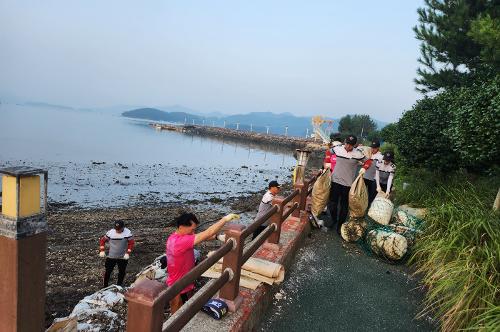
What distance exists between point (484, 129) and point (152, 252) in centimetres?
904

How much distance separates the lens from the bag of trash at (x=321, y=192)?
7434 mm

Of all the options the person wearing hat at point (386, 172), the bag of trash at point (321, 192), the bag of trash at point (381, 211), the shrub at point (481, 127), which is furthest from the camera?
the person wearing hat at point (386, 172)

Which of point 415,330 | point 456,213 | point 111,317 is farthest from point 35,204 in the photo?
point 456,213

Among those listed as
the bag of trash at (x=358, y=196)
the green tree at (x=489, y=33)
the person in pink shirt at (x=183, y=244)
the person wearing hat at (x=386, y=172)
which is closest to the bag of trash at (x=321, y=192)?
the bag of trash at (x=358, y=196)

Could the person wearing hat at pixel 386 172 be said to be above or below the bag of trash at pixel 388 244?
above

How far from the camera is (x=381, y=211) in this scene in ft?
23.6

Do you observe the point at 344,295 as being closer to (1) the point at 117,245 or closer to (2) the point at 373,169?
(2) the point at 373,169

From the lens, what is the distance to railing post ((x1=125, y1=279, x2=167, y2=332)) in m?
2.26

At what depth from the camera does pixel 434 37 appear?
1473 centimetres

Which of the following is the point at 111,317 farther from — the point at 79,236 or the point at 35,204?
the point at 79,236

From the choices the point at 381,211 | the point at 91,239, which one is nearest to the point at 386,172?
the point at 381,211

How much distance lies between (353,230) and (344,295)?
210 centimetres

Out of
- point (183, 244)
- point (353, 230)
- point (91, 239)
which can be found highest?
point (183, 244)

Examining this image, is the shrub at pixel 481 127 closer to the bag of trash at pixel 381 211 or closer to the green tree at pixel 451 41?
the bag of trash at pixel 381 211
